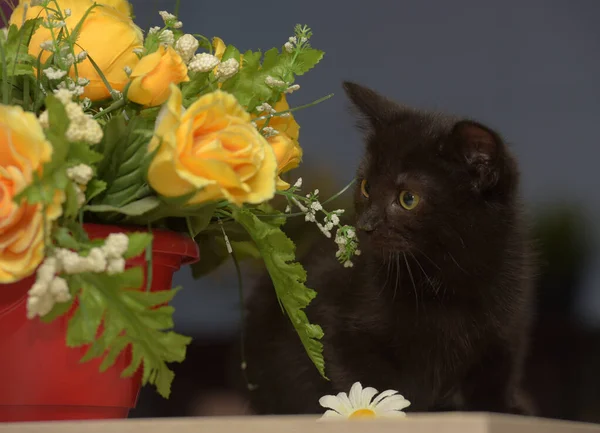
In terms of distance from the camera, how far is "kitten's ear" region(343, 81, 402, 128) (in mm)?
935

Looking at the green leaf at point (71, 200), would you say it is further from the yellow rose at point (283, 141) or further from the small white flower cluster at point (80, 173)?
the yellow rose at point (283, 141)

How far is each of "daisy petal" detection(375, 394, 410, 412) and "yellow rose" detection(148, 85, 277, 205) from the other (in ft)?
0.90

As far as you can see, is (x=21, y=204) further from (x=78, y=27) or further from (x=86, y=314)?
(x=78, y=27)

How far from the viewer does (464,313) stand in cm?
84

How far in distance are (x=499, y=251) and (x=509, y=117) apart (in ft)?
1.09

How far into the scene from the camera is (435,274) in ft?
2.74

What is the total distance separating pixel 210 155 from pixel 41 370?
22 cm

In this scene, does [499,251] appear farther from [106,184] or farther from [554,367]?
[106,184]

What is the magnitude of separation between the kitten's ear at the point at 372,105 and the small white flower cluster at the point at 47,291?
0.55 metres

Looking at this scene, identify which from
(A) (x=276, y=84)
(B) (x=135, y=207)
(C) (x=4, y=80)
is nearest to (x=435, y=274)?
(A) (x=276, y=84)

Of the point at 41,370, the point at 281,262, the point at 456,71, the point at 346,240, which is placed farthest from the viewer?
the point at 456,71

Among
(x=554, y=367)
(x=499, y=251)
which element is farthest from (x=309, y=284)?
(x=554, y=367)

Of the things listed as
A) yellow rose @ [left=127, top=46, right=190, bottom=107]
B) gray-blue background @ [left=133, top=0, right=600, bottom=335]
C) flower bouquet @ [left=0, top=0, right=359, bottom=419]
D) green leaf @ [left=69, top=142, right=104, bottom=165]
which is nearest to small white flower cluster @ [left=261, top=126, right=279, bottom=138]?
flower bouquet @ [left=0, top=0, right=359, bottom=419]

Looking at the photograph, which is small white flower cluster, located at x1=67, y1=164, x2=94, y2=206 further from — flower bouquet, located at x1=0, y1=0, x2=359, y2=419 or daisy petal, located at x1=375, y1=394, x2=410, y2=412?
daisy petal, located at x1=375, y1=394, x2=410, y2=412
